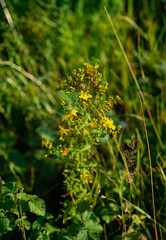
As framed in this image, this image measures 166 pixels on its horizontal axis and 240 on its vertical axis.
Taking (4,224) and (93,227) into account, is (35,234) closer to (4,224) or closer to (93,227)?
(4,224)

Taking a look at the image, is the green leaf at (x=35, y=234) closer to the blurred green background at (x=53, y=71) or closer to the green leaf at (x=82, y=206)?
the green leaf at (x=82, y=206)

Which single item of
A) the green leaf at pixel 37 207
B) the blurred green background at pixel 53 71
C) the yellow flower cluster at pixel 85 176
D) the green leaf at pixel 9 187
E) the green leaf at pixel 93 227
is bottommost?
the green leaf at pixel 93 227

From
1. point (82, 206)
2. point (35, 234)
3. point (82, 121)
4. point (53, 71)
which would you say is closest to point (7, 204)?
point (35, 234)

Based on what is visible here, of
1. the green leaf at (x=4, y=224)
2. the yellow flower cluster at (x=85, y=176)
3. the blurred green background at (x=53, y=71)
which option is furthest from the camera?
the blurred green background at (x=53, y=71)

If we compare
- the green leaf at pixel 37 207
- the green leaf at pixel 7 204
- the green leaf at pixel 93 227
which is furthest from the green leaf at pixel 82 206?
the green leaf at pixel 7 204

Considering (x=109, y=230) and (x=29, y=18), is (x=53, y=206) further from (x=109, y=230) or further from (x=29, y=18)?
(x=29, y=18)

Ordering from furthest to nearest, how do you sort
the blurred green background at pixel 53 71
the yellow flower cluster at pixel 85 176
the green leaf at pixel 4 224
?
1. the blurred green background at pixel 53 71
2. the yellow flower cluster at pixel 85 176
3. the green leaf at pixel 4 224

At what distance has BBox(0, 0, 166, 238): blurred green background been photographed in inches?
73.0

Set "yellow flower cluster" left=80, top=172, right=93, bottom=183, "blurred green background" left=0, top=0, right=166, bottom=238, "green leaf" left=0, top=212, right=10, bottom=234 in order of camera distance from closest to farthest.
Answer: "green leaf" left=0, top=212, right=10, bottom=234
"yellow flower cluster" left=80, top=172, right=93, bottom=183
"blurred green background" left=0, top=0, right=166, bottom=238

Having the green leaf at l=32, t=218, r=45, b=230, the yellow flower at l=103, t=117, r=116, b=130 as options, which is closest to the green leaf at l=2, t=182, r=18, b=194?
the green leaf at l=32, t=218, r=45, b=230

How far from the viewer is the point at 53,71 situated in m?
2.32

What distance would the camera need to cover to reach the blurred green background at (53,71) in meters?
1.85

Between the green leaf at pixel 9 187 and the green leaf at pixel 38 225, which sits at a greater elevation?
the green leaf at pixel 9 187

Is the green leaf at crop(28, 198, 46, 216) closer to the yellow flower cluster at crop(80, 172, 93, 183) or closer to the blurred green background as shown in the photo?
the yellow flower cluster at crop(80, 172, 93, 183)
